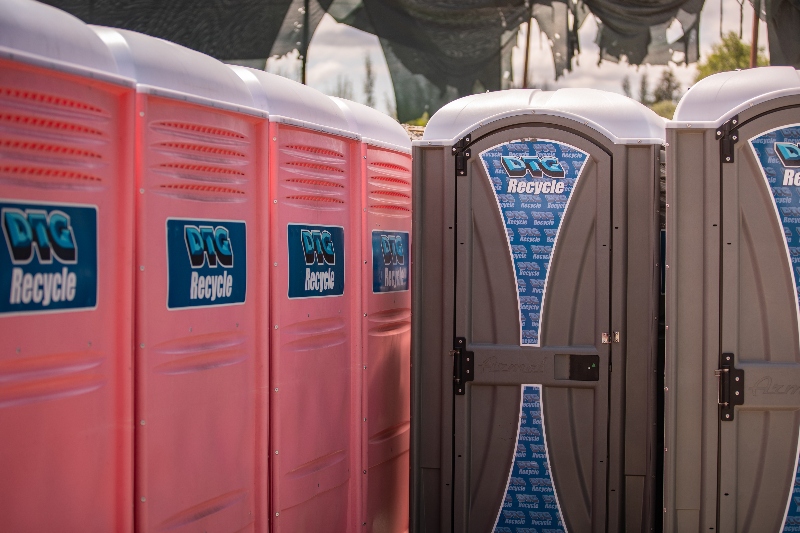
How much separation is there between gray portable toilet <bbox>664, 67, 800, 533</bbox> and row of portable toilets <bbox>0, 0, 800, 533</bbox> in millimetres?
13

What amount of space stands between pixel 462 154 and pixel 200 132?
1.62m

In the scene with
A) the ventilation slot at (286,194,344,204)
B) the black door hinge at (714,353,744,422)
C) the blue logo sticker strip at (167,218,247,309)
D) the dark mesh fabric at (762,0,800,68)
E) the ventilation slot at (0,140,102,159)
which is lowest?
the black door hinge at (714,353,744,422)

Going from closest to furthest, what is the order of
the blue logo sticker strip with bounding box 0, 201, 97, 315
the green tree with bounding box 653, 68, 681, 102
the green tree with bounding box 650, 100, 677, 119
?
the blue logo sticker strip with bounding box 0, 201, 97, 315 < the green tree with bounding box 653, 68, 681, 102 < the green tree with bounding box 650, 100, 677, 119

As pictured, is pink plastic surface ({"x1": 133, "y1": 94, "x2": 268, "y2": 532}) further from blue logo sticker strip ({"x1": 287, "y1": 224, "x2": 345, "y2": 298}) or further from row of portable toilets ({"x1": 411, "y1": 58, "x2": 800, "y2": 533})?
row of portable toilets ({"x1": 411, "y1": 58, "x2": 800, "y2": 533})

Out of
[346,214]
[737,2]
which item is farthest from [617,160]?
[737,2]

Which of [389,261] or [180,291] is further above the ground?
[389,261]

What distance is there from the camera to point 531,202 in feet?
14.8

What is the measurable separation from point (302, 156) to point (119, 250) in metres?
1.26

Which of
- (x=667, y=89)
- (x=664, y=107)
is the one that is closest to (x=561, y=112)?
(x=667, y=89)

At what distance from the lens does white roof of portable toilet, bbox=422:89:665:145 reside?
4430 millimetres

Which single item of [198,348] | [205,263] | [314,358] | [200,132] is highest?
[200,132]

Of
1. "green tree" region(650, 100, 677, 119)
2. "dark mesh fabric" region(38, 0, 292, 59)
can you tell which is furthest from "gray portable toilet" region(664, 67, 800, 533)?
"green tree" region(650, 100, 677, 119)

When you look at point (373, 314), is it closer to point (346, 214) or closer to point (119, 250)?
point (346, 214)

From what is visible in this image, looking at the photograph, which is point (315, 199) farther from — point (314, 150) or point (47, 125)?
point (47, 125)
